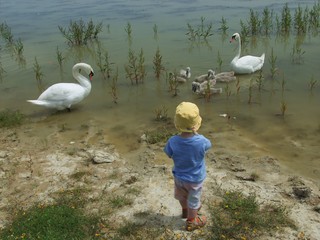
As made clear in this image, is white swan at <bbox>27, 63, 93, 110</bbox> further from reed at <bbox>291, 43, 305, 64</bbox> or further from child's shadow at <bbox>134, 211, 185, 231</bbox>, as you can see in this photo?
reed at <bbox>291, 43, 305, 64</bbox>

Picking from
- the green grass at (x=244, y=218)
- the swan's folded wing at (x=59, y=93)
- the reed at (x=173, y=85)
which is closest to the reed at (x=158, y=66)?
the reed at (x=173, y=85)

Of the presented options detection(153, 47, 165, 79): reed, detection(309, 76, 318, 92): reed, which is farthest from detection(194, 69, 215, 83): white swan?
detection(309, 76, 318, 92): reed

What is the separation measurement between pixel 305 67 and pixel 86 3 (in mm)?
18225

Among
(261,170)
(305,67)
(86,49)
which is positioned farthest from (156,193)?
(86,49)

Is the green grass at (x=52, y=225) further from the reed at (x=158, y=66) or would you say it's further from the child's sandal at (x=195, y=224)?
the reed at (x=158, y=66)

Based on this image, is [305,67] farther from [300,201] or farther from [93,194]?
[93,194]

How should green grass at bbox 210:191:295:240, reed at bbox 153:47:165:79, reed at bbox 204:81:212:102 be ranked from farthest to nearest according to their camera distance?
reed at bbox 153:47:165:79 → reed at bbox 204:81:212:102 → green grass at bbox 210:191:295:240

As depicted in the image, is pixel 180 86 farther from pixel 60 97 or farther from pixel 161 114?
pixel 60 97

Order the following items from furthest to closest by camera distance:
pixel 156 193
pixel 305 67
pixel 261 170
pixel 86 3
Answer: pixel 86 3 → pixel 305 67 → pixel 261 170 → pixel 156 193

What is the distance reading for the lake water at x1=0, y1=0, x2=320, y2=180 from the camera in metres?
7.85

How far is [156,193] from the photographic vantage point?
552cm

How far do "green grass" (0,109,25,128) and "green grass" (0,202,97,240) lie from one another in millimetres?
4093

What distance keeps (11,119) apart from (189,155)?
5709mm

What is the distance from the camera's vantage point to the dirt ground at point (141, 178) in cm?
506
